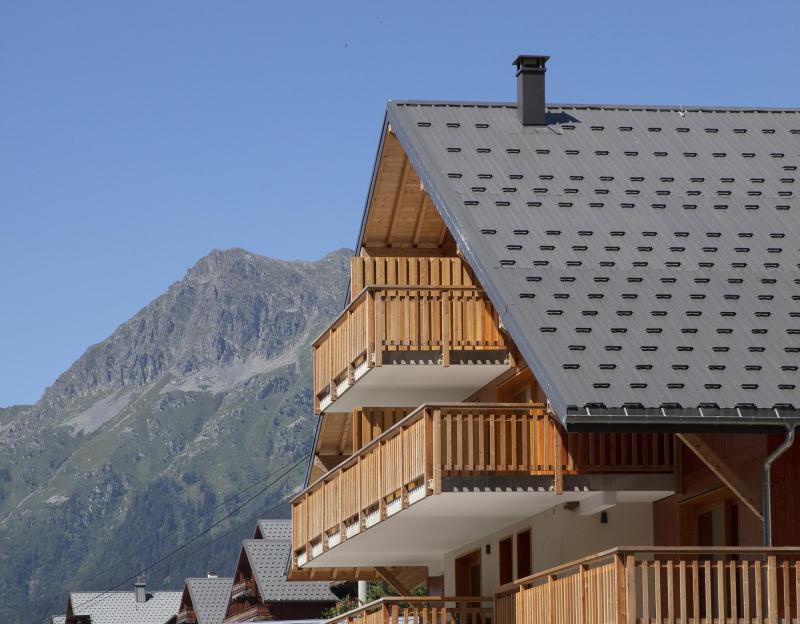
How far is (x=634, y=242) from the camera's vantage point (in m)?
22.5

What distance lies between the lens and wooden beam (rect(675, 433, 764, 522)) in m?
20.5

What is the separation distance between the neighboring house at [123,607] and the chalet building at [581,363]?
7192 cm

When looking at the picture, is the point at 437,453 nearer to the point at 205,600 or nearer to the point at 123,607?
the point at 205,600

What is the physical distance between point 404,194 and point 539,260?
7439 millimetres

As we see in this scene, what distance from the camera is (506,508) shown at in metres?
24.0

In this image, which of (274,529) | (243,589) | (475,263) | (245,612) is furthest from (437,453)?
(274,529)

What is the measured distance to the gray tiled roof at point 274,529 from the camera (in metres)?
75.4

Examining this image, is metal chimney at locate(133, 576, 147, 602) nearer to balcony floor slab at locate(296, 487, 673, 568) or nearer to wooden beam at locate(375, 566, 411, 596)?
wooden beam at locate(375, 566, 411, 596)

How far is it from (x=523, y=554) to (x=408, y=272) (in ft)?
14.8

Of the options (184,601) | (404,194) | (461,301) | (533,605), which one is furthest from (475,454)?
(184,601)

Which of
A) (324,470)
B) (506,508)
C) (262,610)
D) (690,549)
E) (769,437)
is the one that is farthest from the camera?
(262,610)

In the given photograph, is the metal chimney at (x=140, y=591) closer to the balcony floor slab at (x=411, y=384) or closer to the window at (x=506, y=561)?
the balcony floor slab at (x=411, y=384)

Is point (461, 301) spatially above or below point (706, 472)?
above

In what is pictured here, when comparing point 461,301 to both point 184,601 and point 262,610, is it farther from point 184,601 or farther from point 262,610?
point 184,601
